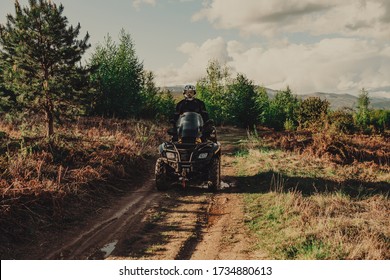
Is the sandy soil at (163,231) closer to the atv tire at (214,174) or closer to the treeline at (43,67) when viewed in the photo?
the atv tire at (214,174)

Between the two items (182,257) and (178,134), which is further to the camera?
(178,134)

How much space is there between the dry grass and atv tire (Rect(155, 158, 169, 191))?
1166 mm

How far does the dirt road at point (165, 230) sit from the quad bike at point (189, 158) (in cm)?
43

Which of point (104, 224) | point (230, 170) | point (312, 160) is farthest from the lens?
point (312, 160)

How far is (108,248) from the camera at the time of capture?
552cm

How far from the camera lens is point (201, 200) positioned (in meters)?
8.36

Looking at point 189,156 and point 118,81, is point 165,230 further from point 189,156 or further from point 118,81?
point 118,81

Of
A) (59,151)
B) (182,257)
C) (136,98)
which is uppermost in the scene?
(136,98)

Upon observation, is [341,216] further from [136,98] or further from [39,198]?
[136,98]

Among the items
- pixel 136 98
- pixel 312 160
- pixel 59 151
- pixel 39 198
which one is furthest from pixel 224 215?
pixel 136 98

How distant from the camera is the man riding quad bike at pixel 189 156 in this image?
8773mm

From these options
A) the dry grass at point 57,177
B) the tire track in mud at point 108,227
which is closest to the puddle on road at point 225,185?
the tire track in mud at point 108,227

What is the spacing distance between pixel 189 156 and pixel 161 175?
1003 mm

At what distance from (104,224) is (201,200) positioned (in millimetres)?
2579
